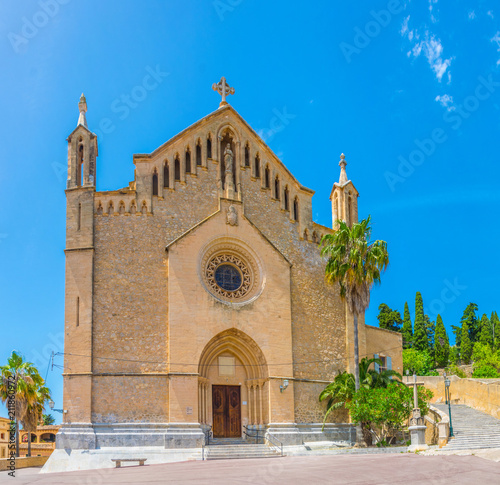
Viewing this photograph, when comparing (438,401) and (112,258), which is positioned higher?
(112,258)

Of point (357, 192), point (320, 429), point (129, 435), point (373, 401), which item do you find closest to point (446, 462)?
point (373, 401)

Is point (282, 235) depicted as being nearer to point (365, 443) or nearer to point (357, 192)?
point (357, 192)

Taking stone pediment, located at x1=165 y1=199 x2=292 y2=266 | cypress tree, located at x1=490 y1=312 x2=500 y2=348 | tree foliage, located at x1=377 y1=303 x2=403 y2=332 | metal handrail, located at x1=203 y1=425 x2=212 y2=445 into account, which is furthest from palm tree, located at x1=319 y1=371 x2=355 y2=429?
cypress tree, located at x1=490 y1=312 x2=500 y2=348

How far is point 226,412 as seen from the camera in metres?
30.5

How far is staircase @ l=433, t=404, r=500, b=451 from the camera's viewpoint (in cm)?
2745

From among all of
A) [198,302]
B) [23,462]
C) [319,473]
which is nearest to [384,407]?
[198,302]

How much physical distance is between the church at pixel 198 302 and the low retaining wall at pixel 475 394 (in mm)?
7520

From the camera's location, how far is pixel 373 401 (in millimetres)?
28922

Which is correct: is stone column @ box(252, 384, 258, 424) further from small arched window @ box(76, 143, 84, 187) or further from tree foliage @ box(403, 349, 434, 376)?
tree foliage @ box(403, 349, 434, 376)

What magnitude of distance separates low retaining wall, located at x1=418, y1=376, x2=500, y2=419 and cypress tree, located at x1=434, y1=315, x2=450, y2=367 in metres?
27.4

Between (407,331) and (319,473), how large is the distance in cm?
5636

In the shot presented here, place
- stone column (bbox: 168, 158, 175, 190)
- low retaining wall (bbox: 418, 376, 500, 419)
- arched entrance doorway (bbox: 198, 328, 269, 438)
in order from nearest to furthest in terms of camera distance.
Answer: arched entrance doorway (bbox: 198, 328, 269, 438), stone column (bbox: 168, 158, 175, 190), low retaining wall (bbox: 418, 376, 500, 419)

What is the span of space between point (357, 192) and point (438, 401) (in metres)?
15.5

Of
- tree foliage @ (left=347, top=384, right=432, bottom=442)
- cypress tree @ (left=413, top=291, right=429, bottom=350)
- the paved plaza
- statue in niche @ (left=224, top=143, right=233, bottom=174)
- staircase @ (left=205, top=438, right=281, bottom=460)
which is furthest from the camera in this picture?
cypress tree @ (left=413, top=291, right=429, bottom=350)
